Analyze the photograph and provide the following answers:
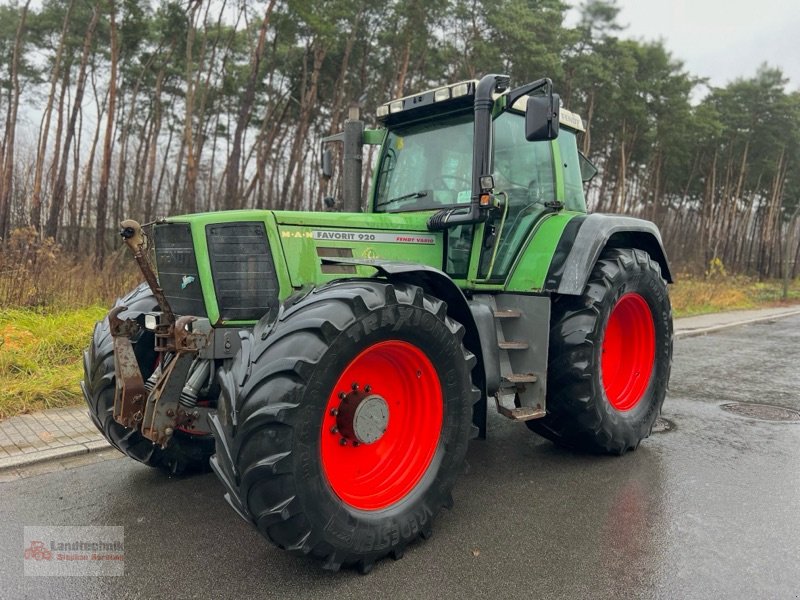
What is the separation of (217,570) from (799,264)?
4496 cm

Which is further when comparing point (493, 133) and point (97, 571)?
point (493, 133)

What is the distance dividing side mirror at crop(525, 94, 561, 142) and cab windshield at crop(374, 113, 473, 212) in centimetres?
66

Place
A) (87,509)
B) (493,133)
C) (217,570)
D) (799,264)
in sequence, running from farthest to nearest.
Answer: (799,264) → (493,133) → (87,509) → (217,570)

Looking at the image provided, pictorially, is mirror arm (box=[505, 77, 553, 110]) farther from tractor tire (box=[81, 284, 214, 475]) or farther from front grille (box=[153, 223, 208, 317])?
tractor tire (box=[81, 284, 214, 475])

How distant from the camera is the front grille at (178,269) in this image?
10.8ft

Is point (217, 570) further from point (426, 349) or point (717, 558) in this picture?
point (717, 558)

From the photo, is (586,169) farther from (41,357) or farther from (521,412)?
(41,357)

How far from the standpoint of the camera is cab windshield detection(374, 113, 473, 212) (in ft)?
13.6

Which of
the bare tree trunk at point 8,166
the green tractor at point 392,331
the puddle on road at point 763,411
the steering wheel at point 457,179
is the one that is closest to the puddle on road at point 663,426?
the green tractor at point 392,331

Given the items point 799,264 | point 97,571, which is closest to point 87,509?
point 97,571

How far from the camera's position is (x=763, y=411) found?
235 inches

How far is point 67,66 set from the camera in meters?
21.3

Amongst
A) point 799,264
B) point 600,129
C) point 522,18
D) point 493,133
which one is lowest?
point 799,264

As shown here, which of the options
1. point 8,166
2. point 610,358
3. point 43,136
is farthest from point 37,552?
point 43,136
